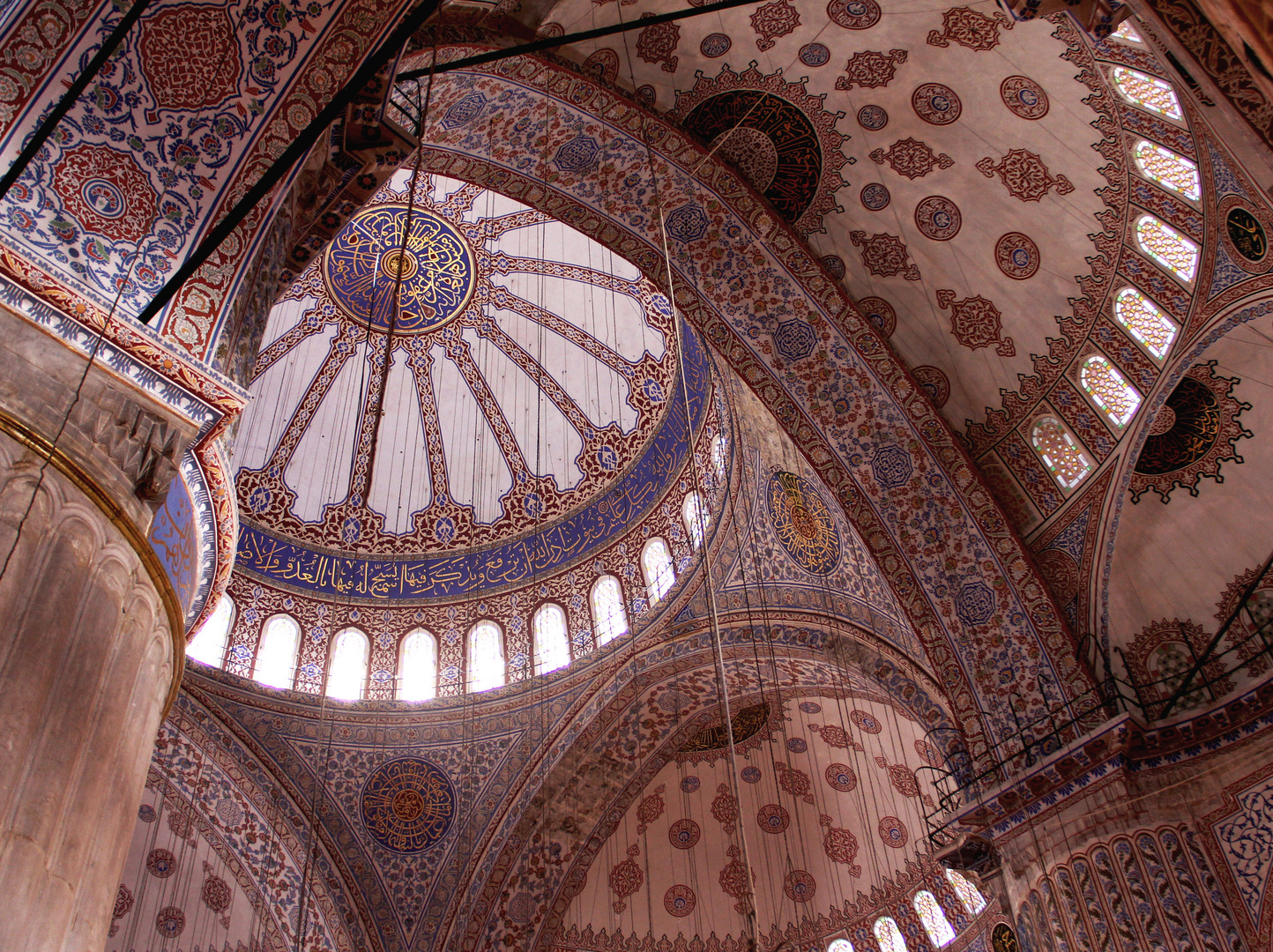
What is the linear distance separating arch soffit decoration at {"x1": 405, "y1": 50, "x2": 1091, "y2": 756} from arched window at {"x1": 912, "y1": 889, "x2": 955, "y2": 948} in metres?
4.32

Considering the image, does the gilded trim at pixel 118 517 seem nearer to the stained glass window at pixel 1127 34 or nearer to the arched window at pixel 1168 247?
the stained glass window at pixel 1127 34

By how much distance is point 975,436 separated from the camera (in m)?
8.13

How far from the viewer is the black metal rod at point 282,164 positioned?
3857 millimetres

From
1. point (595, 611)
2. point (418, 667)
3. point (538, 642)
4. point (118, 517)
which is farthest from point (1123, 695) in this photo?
point (418, 667)

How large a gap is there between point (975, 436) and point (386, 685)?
23.4 feet

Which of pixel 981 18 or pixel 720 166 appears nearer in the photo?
pixel 981 18

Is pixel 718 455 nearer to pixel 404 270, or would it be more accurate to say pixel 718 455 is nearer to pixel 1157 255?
pixel 404 270

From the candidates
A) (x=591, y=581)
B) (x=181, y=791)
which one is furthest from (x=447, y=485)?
(x=181, y=791)

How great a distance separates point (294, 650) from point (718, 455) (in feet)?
17.3

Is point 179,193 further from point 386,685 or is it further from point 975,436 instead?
point 386,685

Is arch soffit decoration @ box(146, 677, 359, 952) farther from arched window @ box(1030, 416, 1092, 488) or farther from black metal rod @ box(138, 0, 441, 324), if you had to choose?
arched window @ box(1030, 416, 1092, 488)

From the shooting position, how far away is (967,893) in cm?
1041

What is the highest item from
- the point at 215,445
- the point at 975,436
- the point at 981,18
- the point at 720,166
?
the point at 720,166

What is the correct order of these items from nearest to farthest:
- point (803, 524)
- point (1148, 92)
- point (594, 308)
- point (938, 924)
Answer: point (1148, 92) → point (803, 524) → point (938, 924) → point (594, 308)
